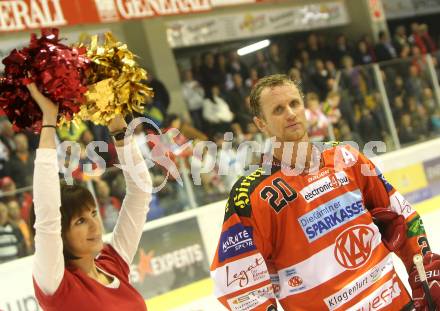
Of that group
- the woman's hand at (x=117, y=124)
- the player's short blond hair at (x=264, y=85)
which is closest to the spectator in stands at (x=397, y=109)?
the player's short blond hair at (x=264, y=85)

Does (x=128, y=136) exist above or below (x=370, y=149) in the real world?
above

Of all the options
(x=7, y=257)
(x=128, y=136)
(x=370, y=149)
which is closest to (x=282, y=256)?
(x=128, y=136)

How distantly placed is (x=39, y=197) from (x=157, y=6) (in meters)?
6.61

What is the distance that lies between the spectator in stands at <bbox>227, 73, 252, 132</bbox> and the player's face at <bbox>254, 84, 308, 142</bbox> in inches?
262

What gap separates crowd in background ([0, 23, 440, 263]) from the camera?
233 inches

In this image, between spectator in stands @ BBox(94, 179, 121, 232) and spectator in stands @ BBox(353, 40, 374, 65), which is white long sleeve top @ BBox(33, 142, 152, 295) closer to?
spectator in stands @ BBox(94, 179, 121, 232)

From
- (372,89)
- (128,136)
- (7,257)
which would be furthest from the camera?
(372,89)

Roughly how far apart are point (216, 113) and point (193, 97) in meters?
0.60

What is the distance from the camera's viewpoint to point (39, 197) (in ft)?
6.36

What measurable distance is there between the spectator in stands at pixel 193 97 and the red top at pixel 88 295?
756cm

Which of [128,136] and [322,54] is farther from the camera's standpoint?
[322,54]

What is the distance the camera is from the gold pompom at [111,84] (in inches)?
86.7

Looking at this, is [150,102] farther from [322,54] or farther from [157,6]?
[322,54]

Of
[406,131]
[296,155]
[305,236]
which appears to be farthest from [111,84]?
[406,131]
